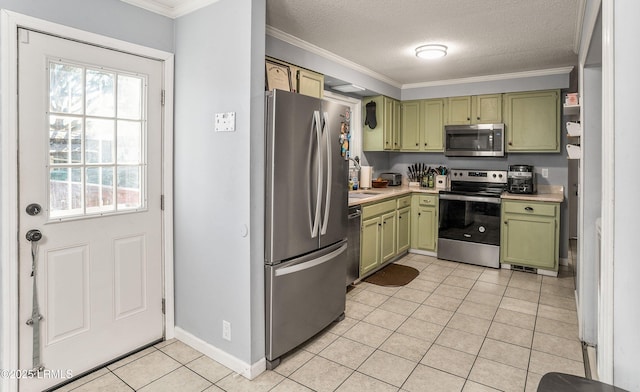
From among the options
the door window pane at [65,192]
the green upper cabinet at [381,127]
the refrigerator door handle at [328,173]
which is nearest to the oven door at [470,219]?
the green upper cabinet at [381,127]

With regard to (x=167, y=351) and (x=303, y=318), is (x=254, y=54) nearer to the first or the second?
(x=303, y=318)

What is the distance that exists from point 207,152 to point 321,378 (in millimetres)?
1649

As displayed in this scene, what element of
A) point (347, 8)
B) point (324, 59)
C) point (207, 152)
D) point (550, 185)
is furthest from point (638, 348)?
point (550, 185)

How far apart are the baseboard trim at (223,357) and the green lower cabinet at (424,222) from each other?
321cm

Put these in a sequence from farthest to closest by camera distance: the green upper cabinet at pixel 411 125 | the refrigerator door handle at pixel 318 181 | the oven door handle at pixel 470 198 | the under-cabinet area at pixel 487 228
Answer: the green upper cabinet at pixel 411 125, the oven door handle at pixel 470 198, the under-cabinet area at pixel 487 228, the refrigerator door handle at pixel 318 181

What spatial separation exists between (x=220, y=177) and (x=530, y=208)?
11.8 feet

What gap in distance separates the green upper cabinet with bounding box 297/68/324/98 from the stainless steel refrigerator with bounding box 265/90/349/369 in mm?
674

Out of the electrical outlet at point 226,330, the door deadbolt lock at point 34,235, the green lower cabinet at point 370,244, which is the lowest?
the electrical outlet at point 226,330

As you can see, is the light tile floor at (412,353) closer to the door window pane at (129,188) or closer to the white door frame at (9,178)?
the white door frame at (9,178)

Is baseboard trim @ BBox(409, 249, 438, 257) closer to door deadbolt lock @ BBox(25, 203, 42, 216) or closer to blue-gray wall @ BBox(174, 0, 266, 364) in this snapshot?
blue-gray wall @ BBox(174, 0, 266, 364)

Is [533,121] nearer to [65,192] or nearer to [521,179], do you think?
[521,179]

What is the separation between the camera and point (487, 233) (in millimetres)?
4473

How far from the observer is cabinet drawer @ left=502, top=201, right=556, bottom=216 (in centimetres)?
409

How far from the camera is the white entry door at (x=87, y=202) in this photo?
6.64 feet
